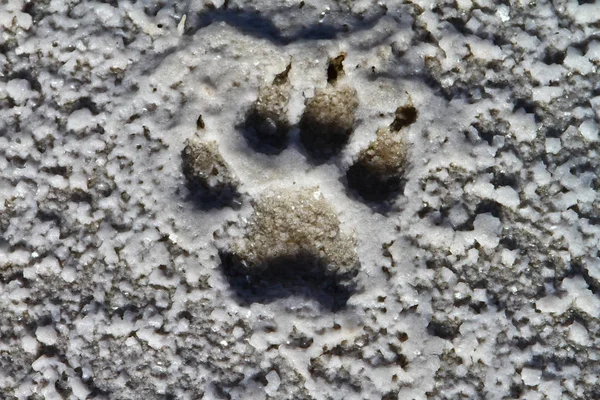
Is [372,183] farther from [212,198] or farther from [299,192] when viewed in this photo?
[212,198]

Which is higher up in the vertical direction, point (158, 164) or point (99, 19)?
point (99, 19)

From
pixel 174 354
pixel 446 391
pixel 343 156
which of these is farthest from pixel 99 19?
pixel 446 391

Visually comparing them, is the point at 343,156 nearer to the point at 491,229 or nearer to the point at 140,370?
the point at 491,229

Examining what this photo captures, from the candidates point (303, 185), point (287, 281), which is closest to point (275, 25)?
point (303, 185)

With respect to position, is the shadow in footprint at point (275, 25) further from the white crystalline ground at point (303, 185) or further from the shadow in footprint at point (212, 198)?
the shadow in footprint at point (212, 198)

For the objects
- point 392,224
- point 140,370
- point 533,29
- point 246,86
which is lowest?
point 140,370

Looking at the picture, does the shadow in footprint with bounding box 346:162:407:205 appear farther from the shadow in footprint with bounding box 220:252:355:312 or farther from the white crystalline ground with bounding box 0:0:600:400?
the shadow in footprint with bounding box 220:252:355:312

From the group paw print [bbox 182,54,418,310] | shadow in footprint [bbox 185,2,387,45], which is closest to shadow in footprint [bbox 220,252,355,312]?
paw print [bbox 182,54,418,310]

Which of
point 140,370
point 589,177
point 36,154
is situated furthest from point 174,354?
point 589,177
